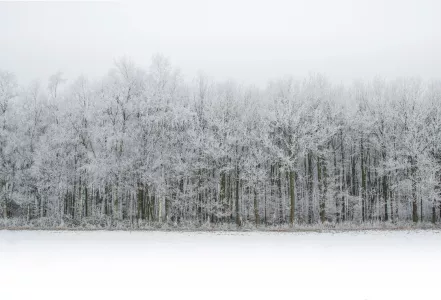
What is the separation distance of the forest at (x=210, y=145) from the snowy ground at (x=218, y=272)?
15.8m

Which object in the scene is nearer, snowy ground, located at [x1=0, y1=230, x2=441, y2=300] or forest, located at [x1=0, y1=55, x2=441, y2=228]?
snowy ground, located at [x1=0, y1=230, x2=441, y2=300]

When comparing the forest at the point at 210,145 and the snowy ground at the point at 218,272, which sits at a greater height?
the forest at the point at 210,145

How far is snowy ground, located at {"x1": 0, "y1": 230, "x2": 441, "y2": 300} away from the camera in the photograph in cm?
968

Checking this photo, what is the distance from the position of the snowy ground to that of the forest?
1576 centimetres

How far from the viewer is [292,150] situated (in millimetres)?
33656

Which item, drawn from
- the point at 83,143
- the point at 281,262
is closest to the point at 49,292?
the point at 281,262

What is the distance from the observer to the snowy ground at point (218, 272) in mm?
9680

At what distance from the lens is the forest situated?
3441cm

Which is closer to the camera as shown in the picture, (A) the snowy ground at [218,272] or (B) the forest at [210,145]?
(A) the snowy ground at [218,272]

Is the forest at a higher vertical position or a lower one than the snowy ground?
higher

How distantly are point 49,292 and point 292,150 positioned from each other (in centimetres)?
2612

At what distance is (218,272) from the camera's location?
1230cm

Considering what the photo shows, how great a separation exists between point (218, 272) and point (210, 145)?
75.5 ft

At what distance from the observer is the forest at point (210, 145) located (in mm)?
34406
